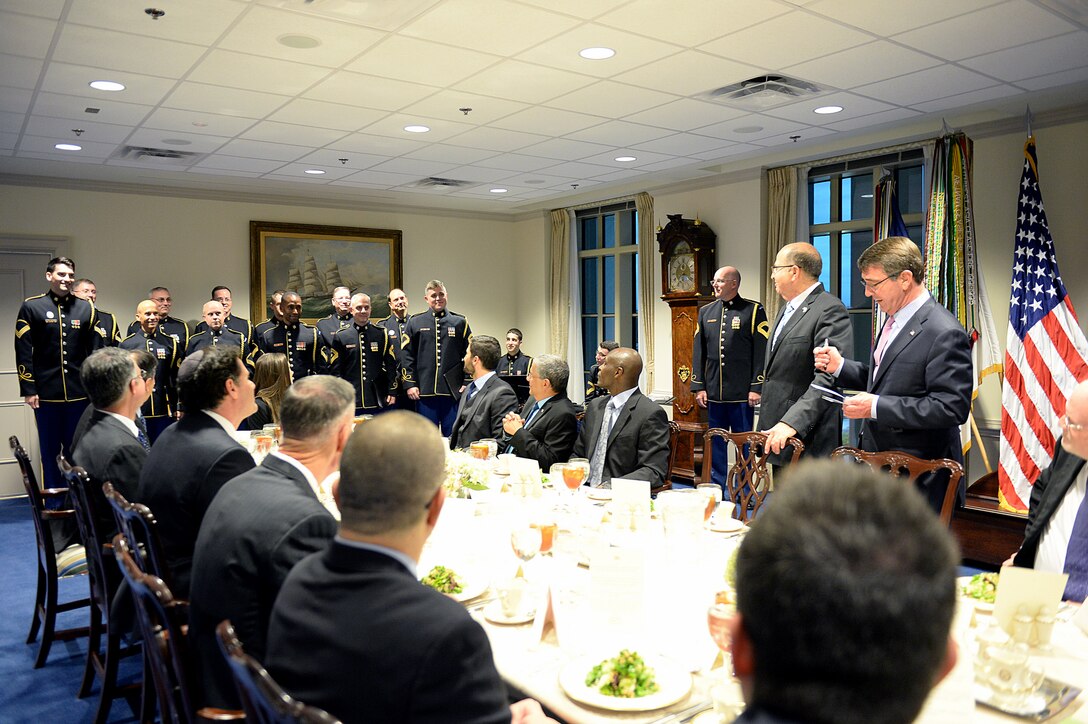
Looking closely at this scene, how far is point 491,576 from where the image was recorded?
7.55 ft

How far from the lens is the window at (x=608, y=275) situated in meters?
10.1

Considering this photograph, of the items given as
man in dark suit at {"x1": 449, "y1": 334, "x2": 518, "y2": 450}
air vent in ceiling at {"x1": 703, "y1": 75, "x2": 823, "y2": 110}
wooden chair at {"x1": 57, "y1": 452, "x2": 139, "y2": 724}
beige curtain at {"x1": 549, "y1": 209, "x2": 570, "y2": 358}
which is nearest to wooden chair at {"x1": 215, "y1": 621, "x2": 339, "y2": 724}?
wooden chair at {"x1": 57, "y1": 452, "x2": 139, "y2": 724}

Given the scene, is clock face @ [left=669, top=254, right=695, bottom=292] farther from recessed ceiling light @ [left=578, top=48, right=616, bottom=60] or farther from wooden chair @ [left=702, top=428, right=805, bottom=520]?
wooden chair @ [left=702, top=428, right=805, bottom=520]

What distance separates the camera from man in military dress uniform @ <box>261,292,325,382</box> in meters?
8.29

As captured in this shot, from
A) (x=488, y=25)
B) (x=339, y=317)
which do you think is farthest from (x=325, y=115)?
(x=339, y=317)

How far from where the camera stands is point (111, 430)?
343 cm

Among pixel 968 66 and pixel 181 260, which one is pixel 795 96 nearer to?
pixel 968 66

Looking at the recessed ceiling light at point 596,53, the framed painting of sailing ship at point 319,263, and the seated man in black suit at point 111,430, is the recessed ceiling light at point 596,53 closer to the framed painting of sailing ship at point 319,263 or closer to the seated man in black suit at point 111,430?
the seated man in black suit at point 111,430

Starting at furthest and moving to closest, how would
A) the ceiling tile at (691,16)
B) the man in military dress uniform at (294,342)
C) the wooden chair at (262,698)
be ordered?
the man in military dress uniform at (294,342) < the ceiling tile at (691,16) < the wooden chair at (262,698)

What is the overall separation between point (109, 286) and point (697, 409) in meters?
6.28

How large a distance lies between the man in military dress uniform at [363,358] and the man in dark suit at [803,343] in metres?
5.07

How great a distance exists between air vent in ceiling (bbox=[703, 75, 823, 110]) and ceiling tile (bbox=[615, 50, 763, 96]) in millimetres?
129

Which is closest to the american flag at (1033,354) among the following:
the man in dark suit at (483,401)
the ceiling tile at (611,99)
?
the ceiling tile at (611,99)

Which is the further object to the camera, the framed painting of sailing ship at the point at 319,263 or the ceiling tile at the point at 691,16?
the framed painting of sailing ship at the point at 319,263
